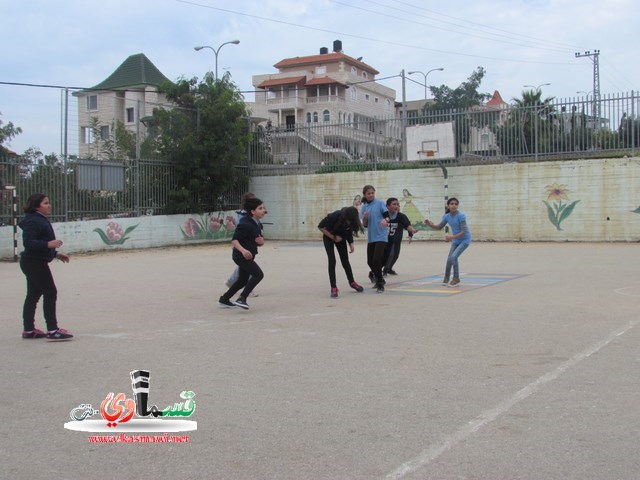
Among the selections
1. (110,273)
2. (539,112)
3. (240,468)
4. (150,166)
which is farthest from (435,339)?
(150,166)

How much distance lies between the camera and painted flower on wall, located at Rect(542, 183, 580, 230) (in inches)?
845

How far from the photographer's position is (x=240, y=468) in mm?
3771

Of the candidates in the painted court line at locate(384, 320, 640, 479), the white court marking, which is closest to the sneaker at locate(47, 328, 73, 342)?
the painted court line at locate(384, 320, 640, 479)

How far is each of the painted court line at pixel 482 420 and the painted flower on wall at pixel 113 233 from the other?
18705 mm

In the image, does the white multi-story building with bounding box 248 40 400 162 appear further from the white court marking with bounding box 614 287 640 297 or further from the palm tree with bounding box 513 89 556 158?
the white court marking with bounding box 614 287 640 297

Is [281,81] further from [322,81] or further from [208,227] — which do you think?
[208,227]

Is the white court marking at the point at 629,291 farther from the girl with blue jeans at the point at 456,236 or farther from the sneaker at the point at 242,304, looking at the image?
the sneaker at the point at 242,304

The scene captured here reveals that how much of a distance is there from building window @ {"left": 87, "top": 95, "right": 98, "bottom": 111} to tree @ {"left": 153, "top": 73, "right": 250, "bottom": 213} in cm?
237

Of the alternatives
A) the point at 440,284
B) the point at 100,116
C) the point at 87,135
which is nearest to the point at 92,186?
the point at 87,135

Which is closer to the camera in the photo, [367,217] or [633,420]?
[633,420]

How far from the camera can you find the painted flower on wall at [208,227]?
25516 mm

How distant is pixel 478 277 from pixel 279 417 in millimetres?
8806

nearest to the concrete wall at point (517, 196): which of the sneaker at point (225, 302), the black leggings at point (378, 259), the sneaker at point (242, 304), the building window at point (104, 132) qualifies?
the building window at point (104, 132)

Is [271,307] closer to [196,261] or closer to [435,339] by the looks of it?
[435,339]
